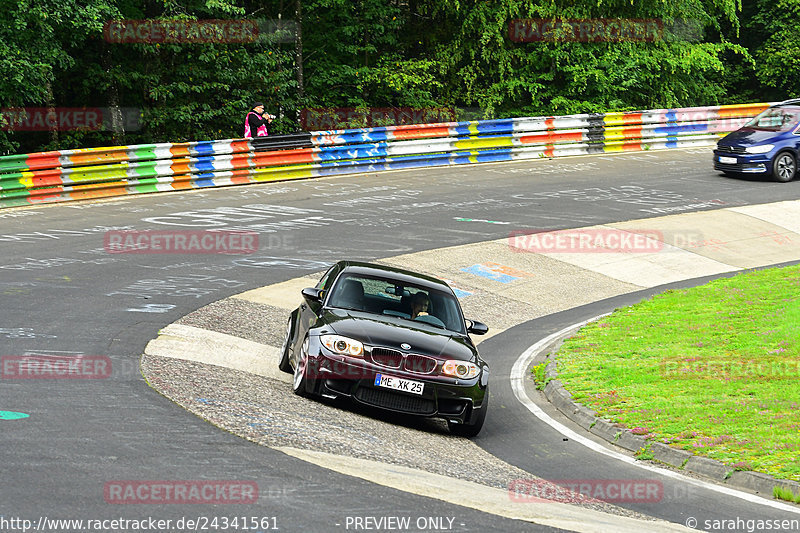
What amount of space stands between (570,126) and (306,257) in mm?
14660

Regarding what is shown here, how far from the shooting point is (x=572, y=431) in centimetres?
1112

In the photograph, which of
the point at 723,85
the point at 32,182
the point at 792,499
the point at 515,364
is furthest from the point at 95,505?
the point at 723,85

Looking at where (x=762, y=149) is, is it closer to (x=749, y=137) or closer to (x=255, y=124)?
(x=749, y=137)

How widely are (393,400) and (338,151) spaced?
690 inches

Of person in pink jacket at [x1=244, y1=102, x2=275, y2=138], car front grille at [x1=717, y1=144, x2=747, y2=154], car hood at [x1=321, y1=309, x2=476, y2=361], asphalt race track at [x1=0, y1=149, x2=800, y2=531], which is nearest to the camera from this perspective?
asphalt race track at [x1=0, y1=149, x2=800, y2=531]

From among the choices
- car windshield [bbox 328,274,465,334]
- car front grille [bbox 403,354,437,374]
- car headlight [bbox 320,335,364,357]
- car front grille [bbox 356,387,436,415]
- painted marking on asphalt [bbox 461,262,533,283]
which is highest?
car windshield [bbox 328,274,465,334]

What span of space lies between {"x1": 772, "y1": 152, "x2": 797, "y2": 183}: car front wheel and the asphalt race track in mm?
314

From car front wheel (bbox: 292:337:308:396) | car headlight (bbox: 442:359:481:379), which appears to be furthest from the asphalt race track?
car front wheel (bbox: 292:337:308:396)

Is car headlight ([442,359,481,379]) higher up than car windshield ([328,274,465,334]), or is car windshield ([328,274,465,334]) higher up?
car windshield ([328,274,465,334])

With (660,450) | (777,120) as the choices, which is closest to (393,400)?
(660,450)

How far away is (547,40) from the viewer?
33531 millimetres

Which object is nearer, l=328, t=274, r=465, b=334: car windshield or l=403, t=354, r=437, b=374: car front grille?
l=403, t=354, r=437, b=374: car front grille

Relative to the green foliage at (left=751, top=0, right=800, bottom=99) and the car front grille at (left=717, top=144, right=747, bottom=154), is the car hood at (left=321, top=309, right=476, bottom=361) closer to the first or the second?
the car front grille at (left=717, top=144, right=747, bottom=154)

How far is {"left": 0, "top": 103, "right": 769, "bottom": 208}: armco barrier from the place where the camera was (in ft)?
72.7
